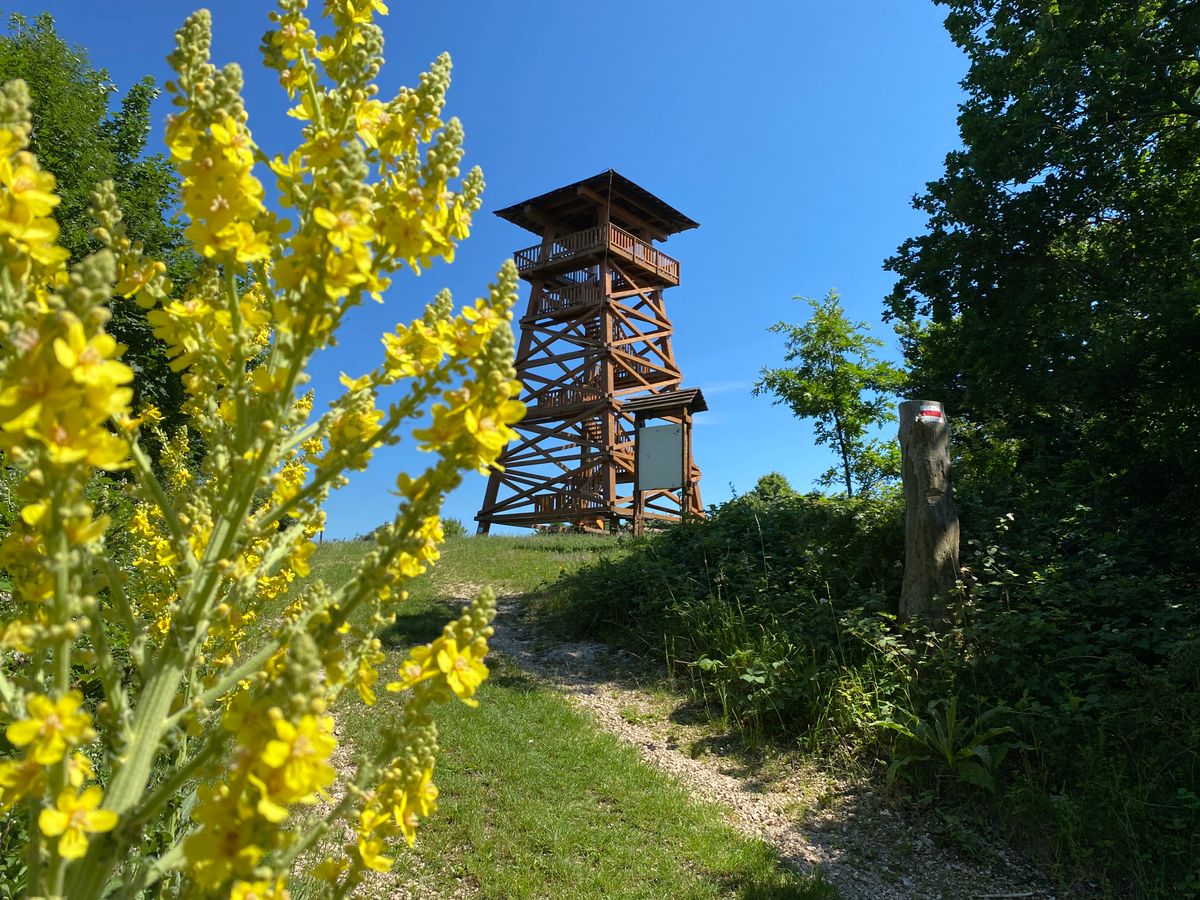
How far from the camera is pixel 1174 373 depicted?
6957 millimetres

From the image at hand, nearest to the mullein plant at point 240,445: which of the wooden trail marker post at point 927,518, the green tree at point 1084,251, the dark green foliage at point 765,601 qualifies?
the dark green foliage at point 765,601

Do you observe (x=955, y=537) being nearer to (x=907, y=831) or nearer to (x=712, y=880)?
(x=907, y=831)

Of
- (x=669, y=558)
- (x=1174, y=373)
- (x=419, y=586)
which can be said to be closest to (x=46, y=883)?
(x=669, y=558)

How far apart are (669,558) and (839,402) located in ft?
31.0

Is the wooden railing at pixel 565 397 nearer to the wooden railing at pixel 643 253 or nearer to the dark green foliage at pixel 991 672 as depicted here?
the wooden railing at pixel 643 253

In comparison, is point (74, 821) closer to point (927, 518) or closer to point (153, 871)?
point (153, 871)

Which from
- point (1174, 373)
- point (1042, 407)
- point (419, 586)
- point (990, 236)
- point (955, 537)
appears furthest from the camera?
point (419, 586)

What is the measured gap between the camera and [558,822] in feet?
14.6

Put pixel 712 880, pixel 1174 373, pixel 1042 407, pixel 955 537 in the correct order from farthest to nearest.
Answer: pixel 1042 407 < pixel 1174 373 < pixel 955 537 < pixel 712 880

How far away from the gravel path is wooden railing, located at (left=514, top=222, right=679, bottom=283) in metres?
15.0

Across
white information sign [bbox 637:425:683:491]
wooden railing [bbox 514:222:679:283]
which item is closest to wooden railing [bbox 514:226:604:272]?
wooden railing [bbox 514:222:679:283]

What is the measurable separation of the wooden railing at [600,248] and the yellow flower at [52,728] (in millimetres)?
19250

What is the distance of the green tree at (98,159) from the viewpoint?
10070 mm

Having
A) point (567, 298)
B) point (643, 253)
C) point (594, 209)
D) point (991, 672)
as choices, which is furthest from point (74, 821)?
point (594, 209)
